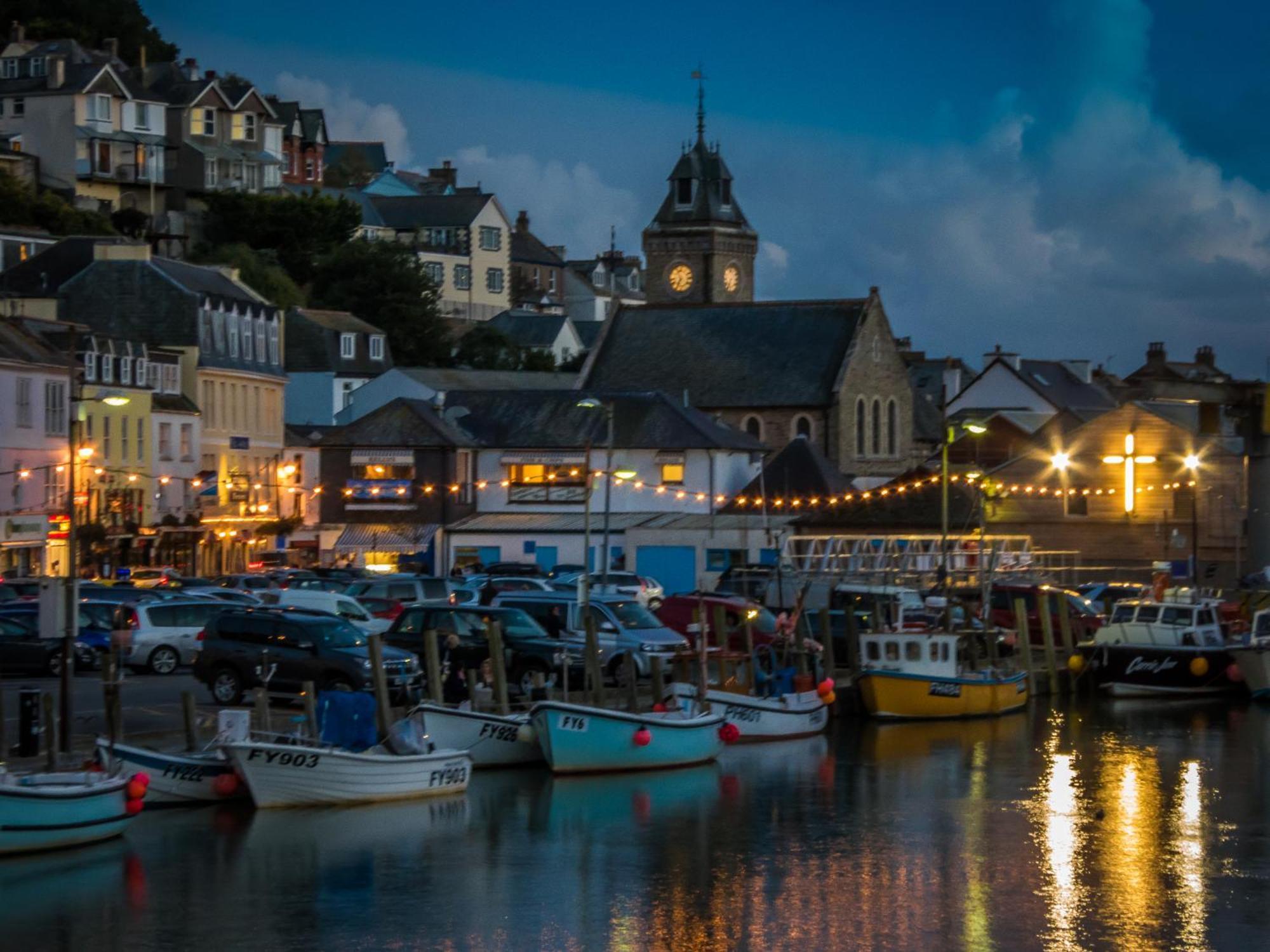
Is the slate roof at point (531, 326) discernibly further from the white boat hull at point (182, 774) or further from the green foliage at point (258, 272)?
the white boat hull at point (182, 774)

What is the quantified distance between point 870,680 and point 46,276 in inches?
1873

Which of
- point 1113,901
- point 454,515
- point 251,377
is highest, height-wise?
point 251,377

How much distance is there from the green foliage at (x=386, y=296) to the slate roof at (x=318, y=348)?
15506mm

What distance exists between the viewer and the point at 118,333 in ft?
271

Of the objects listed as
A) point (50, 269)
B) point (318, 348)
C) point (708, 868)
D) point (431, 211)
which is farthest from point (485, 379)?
point (708, 868)

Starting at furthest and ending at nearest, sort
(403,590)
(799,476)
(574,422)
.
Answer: (799,476) → (574,422) → (403,590)


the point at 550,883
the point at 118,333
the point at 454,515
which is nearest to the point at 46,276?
the point at 118,333

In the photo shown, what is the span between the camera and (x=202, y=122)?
12975cm

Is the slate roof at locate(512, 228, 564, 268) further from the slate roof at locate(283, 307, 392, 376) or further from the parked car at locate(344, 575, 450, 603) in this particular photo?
the parked car at locate(344, 575, 450, 603)

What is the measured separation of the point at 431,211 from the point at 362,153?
33.3 m

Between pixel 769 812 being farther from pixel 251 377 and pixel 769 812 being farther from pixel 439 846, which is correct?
pixel 251 377

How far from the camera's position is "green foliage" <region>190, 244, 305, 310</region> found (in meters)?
111

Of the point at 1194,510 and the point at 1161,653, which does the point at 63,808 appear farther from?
the point at 1194,510

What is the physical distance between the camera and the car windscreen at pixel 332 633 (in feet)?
136
